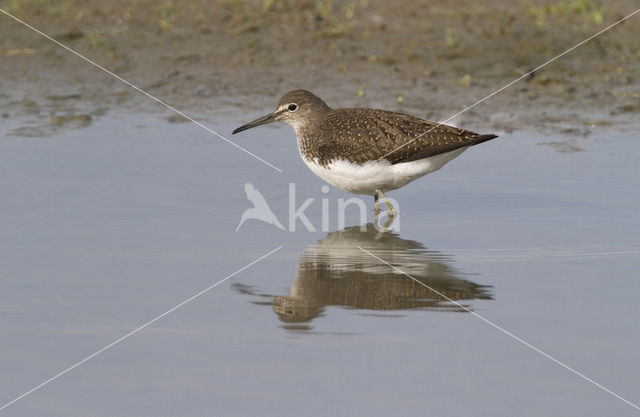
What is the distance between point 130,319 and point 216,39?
8.95 metres

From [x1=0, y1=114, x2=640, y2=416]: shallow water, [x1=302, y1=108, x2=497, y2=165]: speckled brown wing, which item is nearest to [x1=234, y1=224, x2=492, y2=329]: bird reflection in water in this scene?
[x1=0, y1=114, x2=640, y2=416]: shallow water

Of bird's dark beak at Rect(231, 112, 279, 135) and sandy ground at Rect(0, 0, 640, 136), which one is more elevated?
sandy ground at Rect(0, 0, 640, 136)

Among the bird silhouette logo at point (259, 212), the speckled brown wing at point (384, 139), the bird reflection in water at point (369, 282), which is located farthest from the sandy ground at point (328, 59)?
the bird reflection in water at point (369, 282)

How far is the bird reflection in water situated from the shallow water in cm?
2

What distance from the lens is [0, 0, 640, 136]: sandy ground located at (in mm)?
12648

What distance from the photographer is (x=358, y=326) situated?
6.28m

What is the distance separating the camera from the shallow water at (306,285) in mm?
5309

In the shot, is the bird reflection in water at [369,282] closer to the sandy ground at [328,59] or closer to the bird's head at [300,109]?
the bird's head at [300,109]

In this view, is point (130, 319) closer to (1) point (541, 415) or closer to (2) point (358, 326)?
(2) point (358, 326)

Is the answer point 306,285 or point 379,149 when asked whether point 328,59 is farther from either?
point 306,285

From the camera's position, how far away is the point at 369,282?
283 inches

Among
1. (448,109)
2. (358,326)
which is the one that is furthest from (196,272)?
(448,109)

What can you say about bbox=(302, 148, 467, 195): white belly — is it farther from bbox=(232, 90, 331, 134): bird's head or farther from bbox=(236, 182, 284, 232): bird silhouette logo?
bbox=(232, 90, 331, 134): bird's head

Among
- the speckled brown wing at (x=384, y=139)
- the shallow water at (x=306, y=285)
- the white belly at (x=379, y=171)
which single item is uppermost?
the speckled brown wing at (x=384, y=139)
